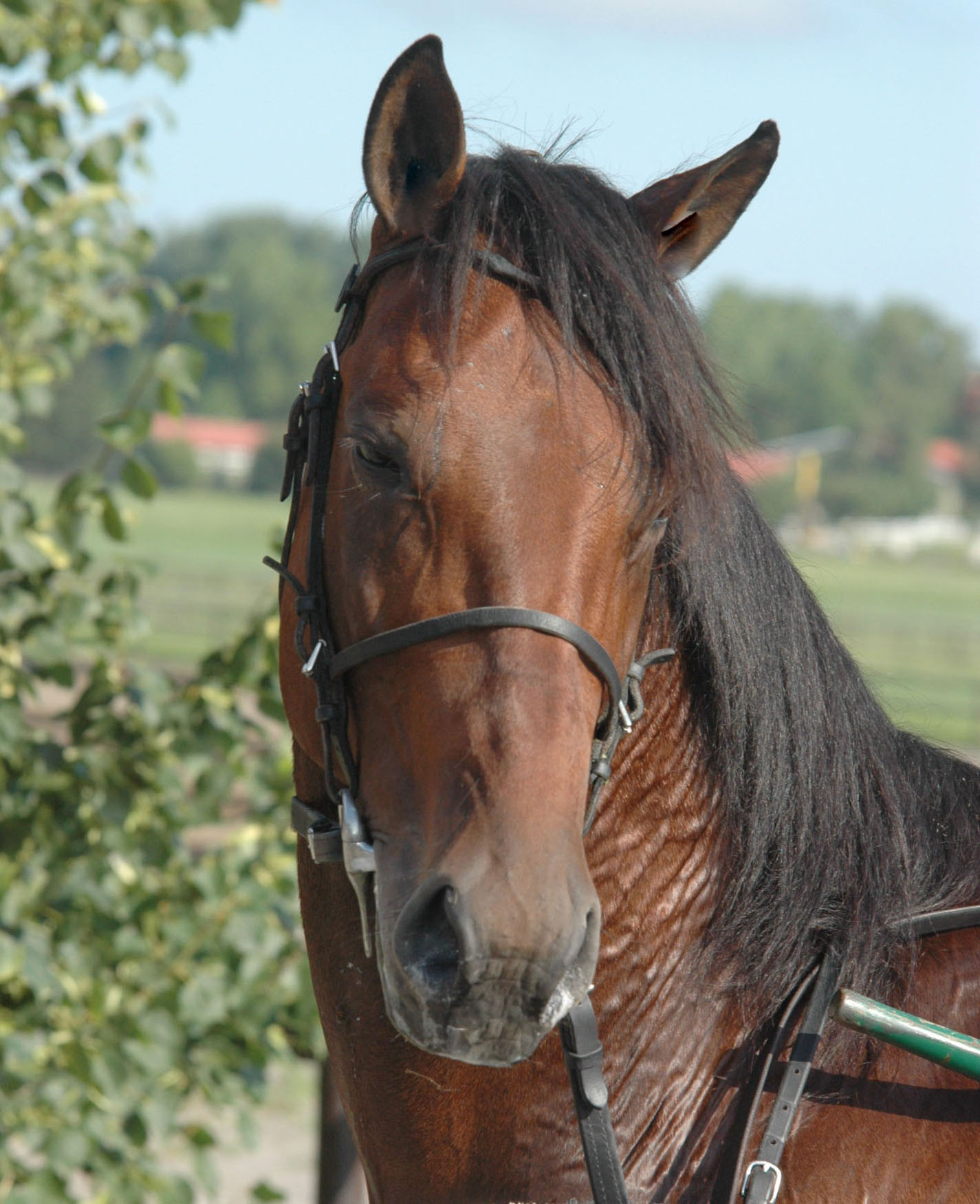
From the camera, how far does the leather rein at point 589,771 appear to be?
69.5 inches

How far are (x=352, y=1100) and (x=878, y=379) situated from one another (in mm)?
90303

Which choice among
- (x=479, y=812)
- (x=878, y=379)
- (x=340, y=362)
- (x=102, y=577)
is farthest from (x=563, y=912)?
(x=878, y=379)

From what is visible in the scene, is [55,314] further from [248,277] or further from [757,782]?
[248,277]

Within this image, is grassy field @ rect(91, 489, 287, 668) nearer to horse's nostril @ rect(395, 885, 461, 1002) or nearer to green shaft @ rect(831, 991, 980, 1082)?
horse's nostril @ rect(395, 885, 461, 1002)

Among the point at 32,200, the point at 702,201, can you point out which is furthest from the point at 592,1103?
the point at 32,200

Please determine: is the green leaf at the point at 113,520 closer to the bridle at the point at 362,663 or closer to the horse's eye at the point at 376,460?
the bridle at the point at 362,663

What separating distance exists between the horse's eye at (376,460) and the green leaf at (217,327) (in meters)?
1.63

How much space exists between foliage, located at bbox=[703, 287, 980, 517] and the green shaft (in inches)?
2720

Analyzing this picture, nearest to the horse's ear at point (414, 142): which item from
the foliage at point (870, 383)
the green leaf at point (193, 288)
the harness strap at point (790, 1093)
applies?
the harness strap at point (790, 1093)

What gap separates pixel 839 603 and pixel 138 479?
1881 millimetres

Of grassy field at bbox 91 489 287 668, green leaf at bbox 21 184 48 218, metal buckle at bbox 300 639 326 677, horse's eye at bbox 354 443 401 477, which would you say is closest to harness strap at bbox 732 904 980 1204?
metal buckle at bbox 300 639 326 677

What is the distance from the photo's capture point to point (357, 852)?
5.83 feet

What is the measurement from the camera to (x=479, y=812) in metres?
1.60

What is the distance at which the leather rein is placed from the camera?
177 centimetres
